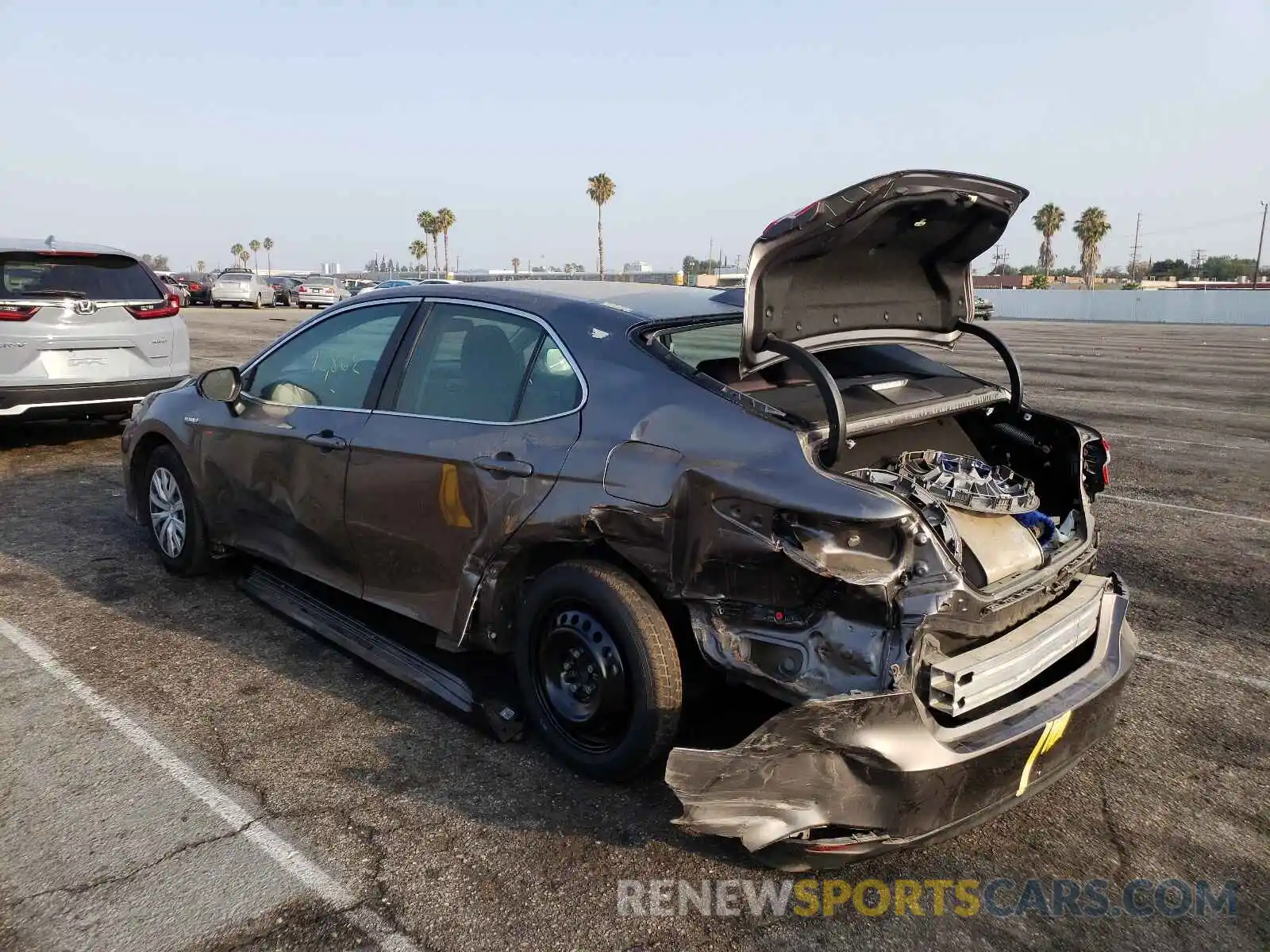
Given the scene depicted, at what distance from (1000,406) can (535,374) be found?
1.97m

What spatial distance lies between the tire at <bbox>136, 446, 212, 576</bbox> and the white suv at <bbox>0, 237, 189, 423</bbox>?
3171 mm

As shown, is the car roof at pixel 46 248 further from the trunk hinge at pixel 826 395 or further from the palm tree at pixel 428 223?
the palm tree at pixel 428 223

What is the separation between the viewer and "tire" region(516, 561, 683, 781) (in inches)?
120

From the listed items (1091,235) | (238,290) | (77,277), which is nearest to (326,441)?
(77,277)

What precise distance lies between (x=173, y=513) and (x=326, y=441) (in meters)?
1.69

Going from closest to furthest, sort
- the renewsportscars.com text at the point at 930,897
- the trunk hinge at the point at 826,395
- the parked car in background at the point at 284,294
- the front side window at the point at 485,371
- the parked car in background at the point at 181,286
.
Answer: the renewsportscars.com text at the point at 930,897, the trunk hinge at the point at 826,395, the front side window at the point at 485,371, the parked car in background at the point at 181,286, the parked car in background at the point at 284,294

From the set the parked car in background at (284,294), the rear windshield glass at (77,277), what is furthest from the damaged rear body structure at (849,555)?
the parked car in background at (284,294)

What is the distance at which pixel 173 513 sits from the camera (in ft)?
17.5

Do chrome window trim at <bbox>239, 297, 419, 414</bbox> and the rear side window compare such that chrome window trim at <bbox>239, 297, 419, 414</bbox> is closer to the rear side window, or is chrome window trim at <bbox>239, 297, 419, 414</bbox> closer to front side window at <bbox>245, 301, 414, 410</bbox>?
front side window at <bbox>245, 301, 414, 410</bbox>

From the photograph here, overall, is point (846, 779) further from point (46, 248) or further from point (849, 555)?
point (46, 248)

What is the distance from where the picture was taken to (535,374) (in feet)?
11.8

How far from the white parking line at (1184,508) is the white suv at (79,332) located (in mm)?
7941

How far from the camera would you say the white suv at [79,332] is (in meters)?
7.85

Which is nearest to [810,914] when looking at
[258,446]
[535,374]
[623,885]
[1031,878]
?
[623,885]
